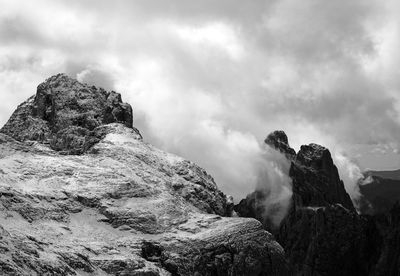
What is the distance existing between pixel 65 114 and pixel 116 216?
121 feet

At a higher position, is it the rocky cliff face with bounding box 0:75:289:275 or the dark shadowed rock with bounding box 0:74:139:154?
the dark shadowed rock with bounding box 0:74:139:154

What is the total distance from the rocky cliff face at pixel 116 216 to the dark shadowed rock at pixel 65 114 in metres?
2.39

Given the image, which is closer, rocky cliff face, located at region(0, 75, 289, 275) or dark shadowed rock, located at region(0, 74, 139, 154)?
rocky cliff face, located at region(0, 75, 289, 275)

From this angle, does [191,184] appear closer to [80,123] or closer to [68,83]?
[80,123]

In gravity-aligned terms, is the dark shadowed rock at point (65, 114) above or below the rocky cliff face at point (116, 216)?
above

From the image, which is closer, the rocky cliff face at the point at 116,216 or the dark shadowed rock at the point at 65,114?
the rocky cliff face at the point at 116,216

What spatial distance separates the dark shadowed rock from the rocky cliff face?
94.0 inches

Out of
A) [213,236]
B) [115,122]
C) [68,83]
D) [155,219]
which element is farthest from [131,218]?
[68,83]

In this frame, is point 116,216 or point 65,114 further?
point 65,114

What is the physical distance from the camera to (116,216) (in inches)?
3135

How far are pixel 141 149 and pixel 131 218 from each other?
19.1 meters

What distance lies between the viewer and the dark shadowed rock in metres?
107

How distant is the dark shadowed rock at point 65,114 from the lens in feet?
352

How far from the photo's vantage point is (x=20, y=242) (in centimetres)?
6288
